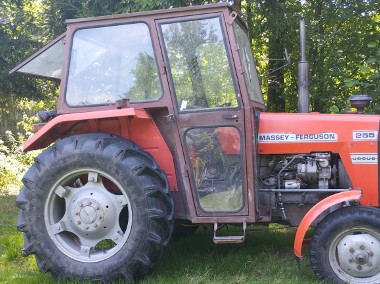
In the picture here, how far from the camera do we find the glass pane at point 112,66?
4297 millimetres

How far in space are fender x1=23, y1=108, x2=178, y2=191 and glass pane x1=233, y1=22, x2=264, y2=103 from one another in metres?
0.89

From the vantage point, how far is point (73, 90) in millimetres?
4410

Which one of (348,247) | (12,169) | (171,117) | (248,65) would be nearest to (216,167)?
(171,117)

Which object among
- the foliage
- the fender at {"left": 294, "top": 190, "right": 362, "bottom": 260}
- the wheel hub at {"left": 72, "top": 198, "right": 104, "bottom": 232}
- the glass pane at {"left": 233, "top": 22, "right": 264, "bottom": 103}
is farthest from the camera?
the foliage

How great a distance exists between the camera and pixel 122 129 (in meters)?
4.39

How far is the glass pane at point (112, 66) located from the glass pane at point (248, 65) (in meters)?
0.78

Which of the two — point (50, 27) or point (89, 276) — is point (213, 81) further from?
point (50, 27)

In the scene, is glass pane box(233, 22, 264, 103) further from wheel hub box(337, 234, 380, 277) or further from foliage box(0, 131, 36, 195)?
foliage box(0, 131, 36, 195)

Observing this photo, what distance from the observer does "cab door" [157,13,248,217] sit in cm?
418

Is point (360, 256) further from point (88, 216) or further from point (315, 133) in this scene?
point (88, 216)

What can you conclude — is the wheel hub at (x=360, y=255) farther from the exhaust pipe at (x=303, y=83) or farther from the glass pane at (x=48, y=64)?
the glass pane at (x=48, y=64)

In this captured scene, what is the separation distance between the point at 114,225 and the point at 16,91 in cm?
784

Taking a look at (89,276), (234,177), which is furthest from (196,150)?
(89,276)

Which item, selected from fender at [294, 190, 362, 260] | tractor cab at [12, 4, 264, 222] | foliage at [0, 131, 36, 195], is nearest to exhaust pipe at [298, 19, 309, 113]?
tractor cab at [12, 4, 264, 222]
